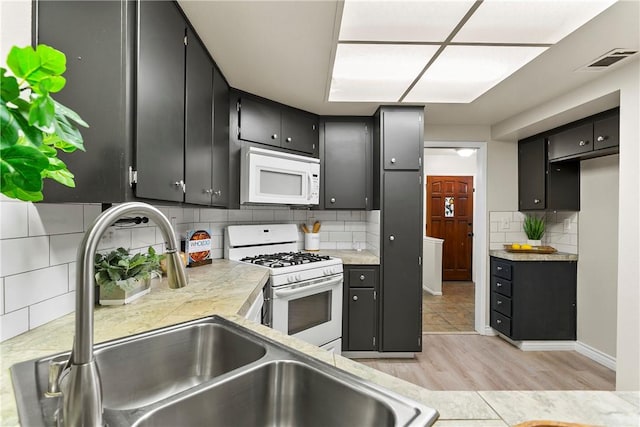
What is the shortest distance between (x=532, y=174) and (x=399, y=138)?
1.65 meters

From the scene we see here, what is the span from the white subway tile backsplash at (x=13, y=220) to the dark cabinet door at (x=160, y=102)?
33 cm

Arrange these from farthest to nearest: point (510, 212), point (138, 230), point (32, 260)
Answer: point (510, 212), point (138, 230), point (32, 260)

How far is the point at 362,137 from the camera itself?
3176 millimetres

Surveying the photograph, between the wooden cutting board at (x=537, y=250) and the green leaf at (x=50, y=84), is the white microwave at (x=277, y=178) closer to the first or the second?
the green leaf at (x=50, y=84)

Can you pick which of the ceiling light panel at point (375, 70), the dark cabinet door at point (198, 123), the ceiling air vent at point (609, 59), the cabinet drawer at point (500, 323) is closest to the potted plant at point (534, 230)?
the cabinet drawer at point (500, 323)

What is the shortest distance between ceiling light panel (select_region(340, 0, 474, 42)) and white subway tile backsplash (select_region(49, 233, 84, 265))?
151 centimetres

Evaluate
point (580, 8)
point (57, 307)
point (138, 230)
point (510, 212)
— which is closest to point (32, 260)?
point (57, 307)

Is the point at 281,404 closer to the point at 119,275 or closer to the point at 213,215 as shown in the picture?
the point at 119,275

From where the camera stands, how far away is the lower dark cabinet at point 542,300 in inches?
124

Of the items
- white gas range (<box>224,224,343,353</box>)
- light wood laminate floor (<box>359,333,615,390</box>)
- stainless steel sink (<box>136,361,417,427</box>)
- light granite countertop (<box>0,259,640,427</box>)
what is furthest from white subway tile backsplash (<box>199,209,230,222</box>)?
stainless steel sink (<box>136,361,417,427</box>)

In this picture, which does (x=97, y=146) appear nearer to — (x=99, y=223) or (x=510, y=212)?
(x=99, y=223)

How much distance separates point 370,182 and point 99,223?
9.18 ft

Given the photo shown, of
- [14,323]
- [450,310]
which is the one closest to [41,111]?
[14,323]

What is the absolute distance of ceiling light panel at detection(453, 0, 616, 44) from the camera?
4.69ft
